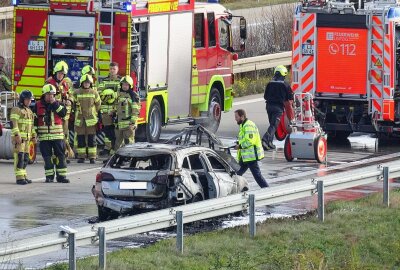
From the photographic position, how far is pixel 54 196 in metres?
19.5

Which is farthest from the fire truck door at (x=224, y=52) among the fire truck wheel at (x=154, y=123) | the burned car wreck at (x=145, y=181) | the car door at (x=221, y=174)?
the burned car wreck at (x=145, y=181)

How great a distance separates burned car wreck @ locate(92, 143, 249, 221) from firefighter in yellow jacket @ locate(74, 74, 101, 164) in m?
5.50

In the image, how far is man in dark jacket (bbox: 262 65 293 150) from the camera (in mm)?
24875

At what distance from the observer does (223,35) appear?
93.2 feet

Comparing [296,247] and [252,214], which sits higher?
[252,214]

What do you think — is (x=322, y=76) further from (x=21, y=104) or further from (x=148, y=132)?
(x=21, y=104)

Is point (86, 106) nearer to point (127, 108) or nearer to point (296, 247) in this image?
point (127, 108)

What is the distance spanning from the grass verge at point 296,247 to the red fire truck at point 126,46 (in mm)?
6907

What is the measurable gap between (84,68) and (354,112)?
18.8ft

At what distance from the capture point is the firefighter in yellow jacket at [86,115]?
74.1 feet

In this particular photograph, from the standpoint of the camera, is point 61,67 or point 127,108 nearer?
point 61,67

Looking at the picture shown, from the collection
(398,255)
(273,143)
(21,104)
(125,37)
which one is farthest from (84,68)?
(398,255)

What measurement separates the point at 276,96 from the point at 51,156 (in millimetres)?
5633

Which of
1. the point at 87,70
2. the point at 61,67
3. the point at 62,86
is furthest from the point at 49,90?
the point at 87,70
